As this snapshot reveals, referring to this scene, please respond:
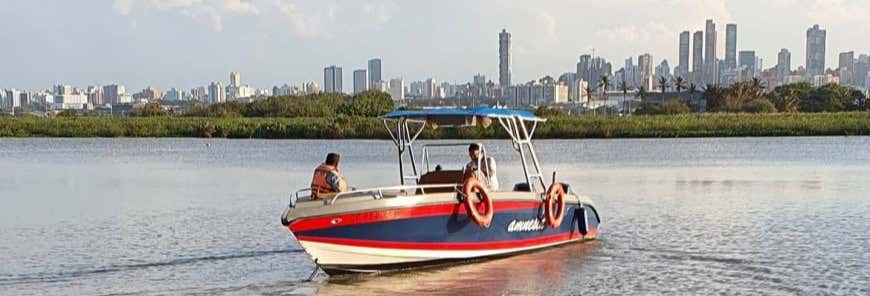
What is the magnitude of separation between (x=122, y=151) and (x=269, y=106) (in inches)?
1721

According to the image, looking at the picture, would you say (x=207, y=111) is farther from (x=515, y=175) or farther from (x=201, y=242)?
(x=201, y=242)

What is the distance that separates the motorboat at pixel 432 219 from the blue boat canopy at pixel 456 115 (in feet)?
0.04

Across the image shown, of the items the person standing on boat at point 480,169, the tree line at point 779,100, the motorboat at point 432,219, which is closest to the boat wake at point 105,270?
the motorboat at point 432,219

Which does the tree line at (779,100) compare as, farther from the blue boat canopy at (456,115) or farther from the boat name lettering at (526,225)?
the blue boat canopy at (456,115)

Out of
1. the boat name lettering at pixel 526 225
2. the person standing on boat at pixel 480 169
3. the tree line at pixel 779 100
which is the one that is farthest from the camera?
the tree line at pixel 779 100

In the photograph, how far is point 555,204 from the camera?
14203 millimetres

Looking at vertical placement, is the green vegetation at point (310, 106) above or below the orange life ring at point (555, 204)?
above

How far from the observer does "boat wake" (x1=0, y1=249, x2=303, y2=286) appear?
12484 millimetres

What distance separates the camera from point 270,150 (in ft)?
157

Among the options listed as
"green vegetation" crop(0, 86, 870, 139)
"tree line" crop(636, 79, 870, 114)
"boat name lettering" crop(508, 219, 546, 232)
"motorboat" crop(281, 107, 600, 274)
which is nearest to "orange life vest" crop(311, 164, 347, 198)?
"motorboat" crop(281, 107, 600, 274)

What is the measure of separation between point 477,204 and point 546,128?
157ft

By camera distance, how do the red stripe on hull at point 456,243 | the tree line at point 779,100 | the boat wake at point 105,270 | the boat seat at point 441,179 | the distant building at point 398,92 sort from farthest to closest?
the tree line at point 779,100, the distant building at point 398,92, the boat seat at point 441,179, the boat wake at point 105,270, the red stripe on hull at point 456,243

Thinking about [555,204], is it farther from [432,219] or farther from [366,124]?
[366,124]

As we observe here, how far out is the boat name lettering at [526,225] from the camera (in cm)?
1342
